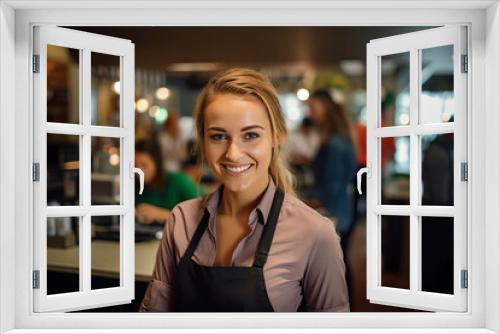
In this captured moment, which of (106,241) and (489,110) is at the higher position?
(489,110)

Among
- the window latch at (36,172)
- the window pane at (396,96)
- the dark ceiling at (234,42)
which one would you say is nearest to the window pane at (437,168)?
the window pane at (396,96)

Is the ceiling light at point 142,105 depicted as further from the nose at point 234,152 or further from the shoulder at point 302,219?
the shoulder at point 302,219

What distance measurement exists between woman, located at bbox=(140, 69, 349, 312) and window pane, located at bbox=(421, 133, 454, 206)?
2.88 feet

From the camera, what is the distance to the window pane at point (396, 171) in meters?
3.30

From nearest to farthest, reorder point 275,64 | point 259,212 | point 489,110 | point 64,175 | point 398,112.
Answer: point 489,110, point 259,212, point 64,175, point 398,112, point 275,64

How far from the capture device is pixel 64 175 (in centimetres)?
310

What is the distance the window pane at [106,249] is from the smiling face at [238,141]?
57 cm

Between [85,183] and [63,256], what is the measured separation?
55cm

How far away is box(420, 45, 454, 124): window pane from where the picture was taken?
2.64 metres

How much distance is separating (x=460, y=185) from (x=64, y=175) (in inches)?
78.5

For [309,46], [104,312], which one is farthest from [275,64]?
[104,312]

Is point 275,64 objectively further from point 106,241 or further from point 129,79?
point 106,241

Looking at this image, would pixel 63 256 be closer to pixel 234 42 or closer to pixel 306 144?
pixel 234 42

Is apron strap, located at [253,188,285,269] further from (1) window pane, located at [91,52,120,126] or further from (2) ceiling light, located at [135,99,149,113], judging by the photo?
(2) ceiling light, located at [135,99,149,113]
